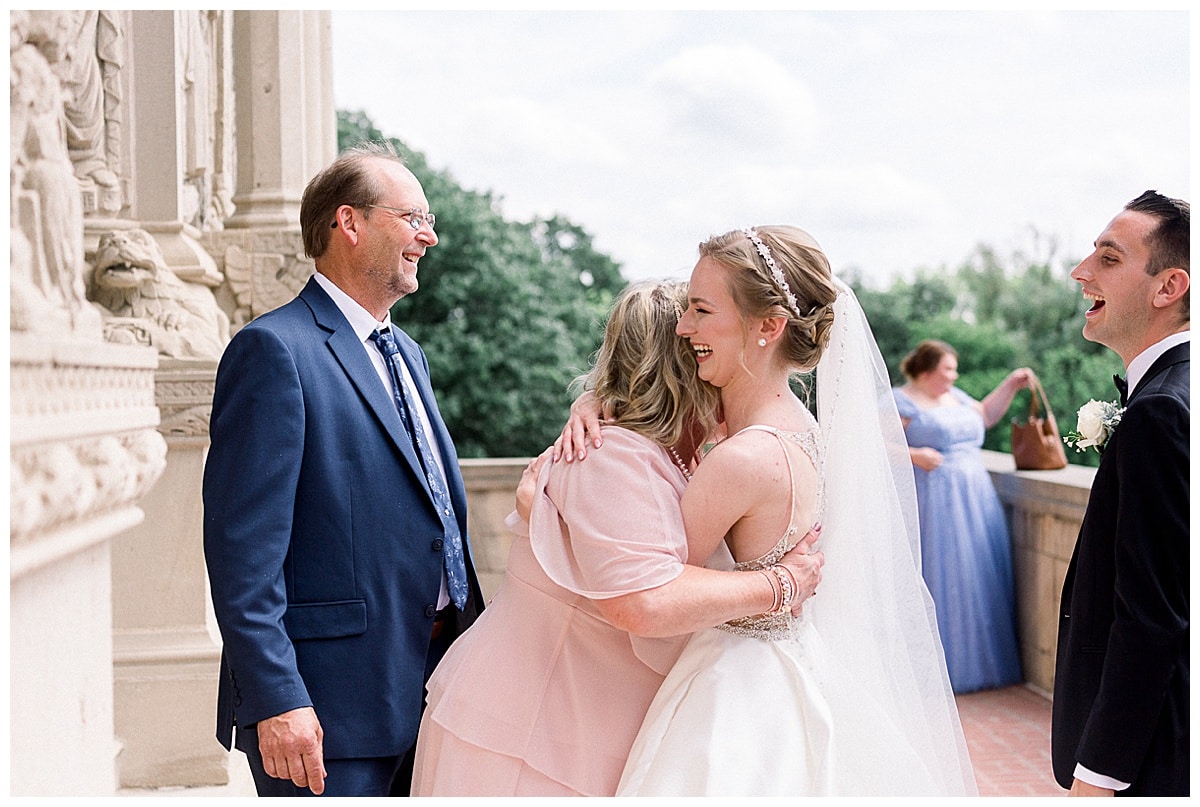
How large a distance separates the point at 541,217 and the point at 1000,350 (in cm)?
1243

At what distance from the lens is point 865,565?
2492 millimetres

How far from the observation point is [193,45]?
5508mm

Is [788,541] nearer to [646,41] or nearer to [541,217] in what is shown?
[541,217]

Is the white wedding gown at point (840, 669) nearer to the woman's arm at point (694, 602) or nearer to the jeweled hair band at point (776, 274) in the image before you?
the woman's arm at point (694, 602)

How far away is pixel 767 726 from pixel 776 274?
36.7 inches

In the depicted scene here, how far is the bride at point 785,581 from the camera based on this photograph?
7.14ft

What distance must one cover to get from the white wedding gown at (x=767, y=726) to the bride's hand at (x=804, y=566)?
0.02 metres

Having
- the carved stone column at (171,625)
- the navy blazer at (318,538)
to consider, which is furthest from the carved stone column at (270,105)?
the navy blazer at (318,538)

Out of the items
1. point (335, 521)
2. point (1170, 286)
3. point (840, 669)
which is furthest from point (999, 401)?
point (335, 521)

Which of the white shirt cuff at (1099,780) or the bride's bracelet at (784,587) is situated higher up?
the bride's bracelet at (784,587)

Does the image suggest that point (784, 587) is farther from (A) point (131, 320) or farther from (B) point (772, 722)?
(A) point (131, 320)

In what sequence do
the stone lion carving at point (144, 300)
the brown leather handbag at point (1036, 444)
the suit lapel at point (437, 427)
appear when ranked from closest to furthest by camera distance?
the suit lapel at point (437, 427), the stone lion carving at point (144, 300), the brown leather handbag at point (1036, 444)

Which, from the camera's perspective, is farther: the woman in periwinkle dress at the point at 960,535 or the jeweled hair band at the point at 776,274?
the woman in periwinkle dress at the point at 960,535

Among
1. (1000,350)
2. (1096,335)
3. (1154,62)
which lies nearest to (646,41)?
(1154,62)
